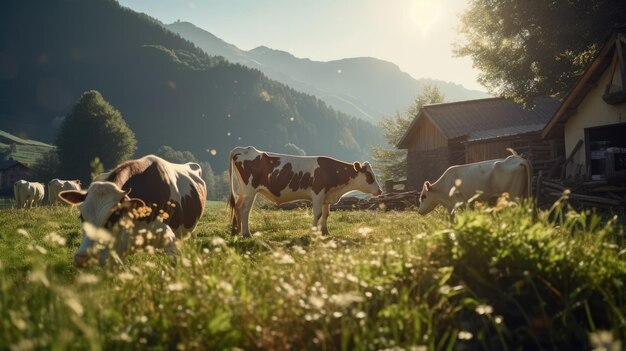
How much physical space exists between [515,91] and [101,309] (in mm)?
25153

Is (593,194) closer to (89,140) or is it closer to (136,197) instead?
(136,197)

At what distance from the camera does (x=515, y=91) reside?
80.6ft

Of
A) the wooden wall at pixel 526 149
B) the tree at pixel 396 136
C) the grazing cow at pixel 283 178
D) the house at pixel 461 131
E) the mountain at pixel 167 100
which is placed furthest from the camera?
the mountain at pixel 167 100

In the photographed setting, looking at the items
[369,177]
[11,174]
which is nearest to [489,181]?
[369,177]

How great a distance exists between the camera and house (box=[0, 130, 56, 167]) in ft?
423

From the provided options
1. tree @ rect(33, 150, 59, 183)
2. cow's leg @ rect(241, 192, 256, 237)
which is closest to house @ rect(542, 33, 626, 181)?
cow's leg @ rect(241, 192, 256, 237)

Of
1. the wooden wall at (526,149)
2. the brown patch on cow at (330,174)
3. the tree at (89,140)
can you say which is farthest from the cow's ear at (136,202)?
the tree at (89,140)

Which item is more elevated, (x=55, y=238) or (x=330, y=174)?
(x=330, y=174)

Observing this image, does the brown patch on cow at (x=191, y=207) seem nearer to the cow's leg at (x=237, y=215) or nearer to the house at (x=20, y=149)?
the cow's leg at (x=237, y=215)

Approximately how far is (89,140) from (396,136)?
35.0 metres

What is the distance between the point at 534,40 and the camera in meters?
22.9

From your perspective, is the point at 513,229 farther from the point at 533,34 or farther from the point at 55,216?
the point at 533,34

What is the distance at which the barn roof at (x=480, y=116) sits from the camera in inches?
1152

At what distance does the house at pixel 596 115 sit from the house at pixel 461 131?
6.75 m
